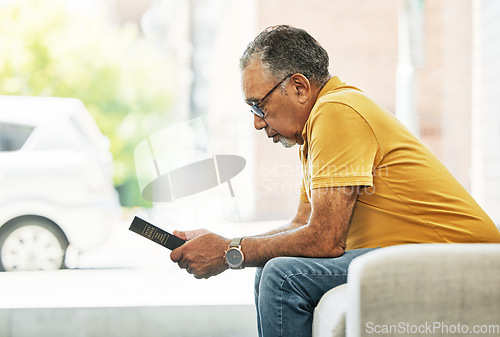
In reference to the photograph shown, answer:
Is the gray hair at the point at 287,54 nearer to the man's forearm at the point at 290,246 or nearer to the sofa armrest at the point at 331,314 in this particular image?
the man's forearm at the point at 290,246

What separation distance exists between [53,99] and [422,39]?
6.84 feet

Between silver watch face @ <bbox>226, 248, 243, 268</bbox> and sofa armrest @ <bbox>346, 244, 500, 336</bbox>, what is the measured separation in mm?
320

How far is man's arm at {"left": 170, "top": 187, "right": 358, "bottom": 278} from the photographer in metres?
1.27

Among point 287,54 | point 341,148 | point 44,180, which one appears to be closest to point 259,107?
point 287,54

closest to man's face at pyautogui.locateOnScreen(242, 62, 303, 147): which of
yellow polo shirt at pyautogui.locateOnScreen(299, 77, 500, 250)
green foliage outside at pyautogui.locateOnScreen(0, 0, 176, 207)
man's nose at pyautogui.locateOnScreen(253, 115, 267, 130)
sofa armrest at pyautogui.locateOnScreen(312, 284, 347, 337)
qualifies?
man's nose at pyautogui.locateOnScreen(253, 115, 267, 130)

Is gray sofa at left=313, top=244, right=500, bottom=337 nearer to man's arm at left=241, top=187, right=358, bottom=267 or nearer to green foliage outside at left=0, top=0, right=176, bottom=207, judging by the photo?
man's arm at left=241, top=187, right=358, bottom=267

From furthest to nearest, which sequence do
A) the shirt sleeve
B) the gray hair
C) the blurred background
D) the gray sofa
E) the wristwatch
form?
1. the blurred background
2. the gray hair
3. the wristwatch
4. the shirt sleeve
5. the gray sofa

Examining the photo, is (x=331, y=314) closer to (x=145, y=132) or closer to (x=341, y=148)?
(x=341, y=148)

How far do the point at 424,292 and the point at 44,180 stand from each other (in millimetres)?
2080

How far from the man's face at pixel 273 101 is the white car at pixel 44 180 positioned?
1.48 meters

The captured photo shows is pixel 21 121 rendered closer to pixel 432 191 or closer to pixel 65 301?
pixel 65 301

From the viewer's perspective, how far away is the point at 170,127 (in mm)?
2936

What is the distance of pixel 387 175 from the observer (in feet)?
4.35

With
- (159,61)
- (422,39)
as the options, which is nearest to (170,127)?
(159,61)
